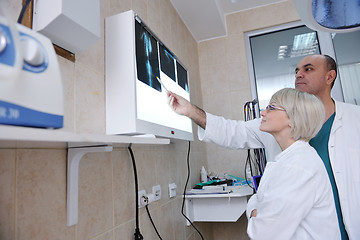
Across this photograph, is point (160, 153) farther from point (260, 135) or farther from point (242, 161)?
point (242, 161)

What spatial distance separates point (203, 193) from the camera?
184cm

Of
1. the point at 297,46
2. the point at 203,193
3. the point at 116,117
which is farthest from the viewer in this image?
the point at 297,46

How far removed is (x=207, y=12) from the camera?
237 cm

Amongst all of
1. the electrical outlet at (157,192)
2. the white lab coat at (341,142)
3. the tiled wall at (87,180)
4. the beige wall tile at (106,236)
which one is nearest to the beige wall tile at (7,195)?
the tiled wall at (87,180)

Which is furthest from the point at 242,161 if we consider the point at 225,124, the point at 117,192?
the point at 117,192

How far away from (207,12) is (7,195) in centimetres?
226

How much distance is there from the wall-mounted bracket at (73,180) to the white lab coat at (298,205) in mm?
713

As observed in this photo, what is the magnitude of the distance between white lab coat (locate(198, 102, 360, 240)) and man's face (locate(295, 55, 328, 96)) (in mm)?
195

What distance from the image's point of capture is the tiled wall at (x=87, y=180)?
2.13 feet

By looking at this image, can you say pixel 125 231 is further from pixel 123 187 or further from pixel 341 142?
pixel 341 142

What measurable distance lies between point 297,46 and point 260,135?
159 centimetres

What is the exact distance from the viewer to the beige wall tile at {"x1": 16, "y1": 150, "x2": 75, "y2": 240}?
0.66m

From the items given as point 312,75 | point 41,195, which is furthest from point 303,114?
point 41,195

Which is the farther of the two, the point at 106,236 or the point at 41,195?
the point at 106,236
